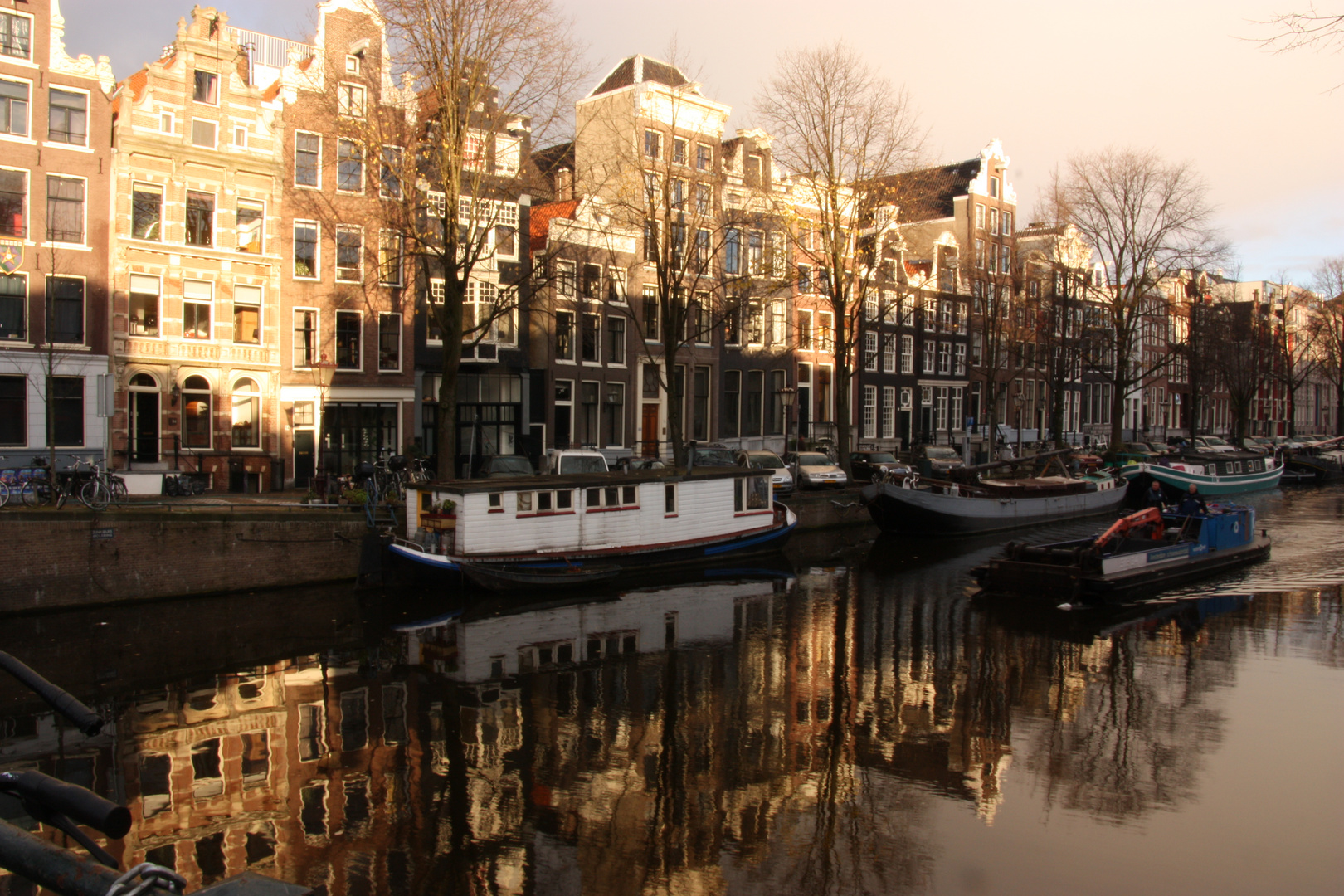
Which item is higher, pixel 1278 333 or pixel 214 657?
pixel 1278 333

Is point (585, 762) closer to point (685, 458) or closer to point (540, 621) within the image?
point (540, 621)

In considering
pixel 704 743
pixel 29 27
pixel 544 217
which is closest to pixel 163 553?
pixel 704 743

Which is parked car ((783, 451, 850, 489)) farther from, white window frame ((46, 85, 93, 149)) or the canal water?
white window frame ((46, 85, 93, 149))

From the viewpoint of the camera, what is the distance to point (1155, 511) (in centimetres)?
2488

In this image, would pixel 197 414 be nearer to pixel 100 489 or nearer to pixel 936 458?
pixel 100 489

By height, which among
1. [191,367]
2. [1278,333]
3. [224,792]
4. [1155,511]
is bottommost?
[224,792]

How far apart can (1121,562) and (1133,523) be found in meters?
2.08

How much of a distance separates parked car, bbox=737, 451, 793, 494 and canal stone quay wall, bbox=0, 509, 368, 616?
591 inches

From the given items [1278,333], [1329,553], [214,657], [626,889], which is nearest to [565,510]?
[214,657]

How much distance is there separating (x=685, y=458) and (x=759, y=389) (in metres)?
15.3

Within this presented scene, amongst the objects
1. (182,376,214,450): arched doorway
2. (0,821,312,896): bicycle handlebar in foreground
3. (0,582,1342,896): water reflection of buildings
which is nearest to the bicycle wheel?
(0,582,1342,896): water reflection of buildings

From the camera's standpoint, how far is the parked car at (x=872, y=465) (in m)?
38.4

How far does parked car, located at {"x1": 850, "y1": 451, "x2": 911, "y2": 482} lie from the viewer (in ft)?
126

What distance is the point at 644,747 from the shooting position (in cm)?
1227
